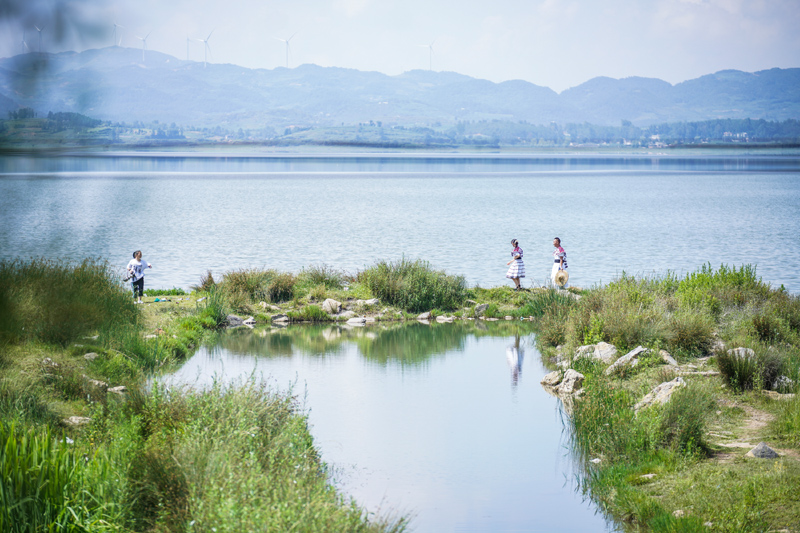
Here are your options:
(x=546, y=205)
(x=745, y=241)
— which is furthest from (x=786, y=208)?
(x=745, y=241)

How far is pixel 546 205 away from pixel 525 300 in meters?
70.9

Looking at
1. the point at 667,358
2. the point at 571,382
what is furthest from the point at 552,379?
the point at 667,358

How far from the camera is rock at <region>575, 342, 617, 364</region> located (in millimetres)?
16156

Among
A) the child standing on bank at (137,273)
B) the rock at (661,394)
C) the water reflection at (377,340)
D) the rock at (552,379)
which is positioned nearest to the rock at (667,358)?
the rock at (552,379)

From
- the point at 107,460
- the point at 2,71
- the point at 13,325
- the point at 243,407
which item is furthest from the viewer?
the point at 243,407

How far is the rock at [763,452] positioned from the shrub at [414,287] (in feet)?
49.8

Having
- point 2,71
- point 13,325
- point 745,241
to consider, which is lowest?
point 745,241

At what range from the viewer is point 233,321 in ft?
73.9

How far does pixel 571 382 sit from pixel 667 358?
2.04 m

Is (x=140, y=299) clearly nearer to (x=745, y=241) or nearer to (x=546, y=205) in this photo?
(x=745, y=241)

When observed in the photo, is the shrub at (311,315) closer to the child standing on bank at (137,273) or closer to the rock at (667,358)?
the child standing on bank at (137,273)

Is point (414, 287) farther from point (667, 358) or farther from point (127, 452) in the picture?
point (127, 452)

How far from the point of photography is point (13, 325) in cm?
319

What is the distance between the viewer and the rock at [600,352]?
1616 cm
